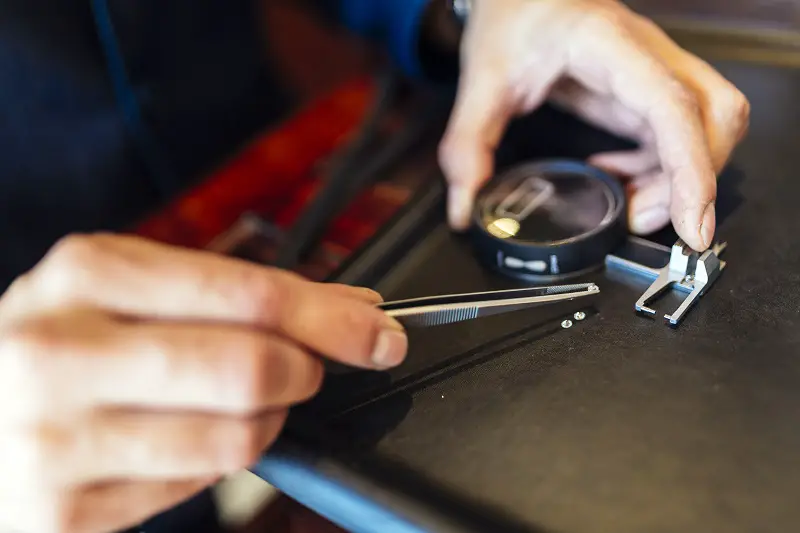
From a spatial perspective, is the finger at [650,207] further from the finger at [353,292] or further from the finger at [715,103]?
the finger at [353,292]

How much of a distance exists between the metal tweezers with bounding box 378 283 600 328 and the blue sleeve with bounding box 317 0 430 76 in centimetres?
33

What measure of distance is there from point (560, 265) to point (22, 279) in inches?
11.9

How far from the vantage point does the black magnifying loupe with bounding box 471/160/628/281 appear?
458mm

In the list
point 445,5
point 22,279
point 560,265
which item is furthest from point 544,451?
point 445,5

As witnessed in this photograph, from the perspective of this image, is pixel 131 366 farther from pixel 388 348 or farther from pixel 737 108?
pixel 737 108

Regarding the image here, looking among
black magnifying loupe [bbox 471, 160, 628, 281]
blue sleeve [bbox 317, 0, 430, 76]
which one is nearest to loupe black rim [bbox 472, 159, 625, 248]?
black magnifying loupe [bbox 471, 160, 628, 281]

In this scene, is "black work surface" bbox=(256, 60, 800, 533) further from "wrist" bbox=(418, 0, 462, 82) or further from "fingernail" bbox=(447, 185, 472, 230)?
"wrist" bbox=(418, 0, 462, 82)

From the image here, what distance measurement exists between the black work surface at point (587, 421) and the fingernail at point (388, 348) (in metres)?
0.03

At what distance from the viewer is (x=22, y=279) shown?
360mm

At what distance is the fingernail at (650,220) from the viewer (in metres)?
0.47

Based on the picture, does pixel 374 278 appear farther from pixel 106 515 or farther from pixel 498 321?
pixel 106 515

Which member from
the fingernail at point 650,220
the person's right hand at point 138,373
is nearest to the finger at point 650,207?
the fingernail at point 650,220

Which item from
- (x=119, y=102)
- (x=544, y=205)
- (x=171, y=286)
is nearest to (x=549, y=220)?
(x=544, y=205)

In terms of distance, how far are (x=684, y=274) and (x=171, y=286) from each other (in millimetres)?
294
